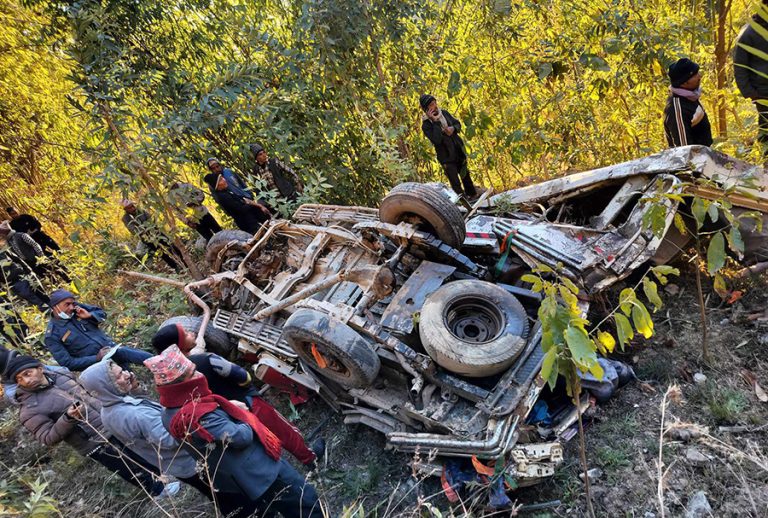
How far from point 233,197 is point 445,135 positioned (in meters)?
2.79

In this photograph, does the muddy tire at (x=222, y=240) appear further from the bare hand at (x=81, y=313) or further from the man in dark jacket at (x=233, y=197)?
the bare hand at (x=81, y=313)

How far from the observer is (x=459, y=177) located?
5566mm

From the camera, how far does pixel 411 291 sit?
350 centimetres

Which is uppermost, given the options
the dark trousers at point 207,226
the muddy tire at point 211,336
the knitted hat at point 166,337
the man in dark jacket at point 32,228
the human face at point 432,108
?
the man in dark jacket at point 32,228

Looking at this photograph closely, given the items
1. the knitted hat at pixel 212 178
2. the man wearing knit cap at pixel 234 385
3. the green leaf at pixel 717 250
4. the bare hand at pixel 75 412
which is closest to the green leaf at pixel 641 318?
the green leaf at pixel 717 250

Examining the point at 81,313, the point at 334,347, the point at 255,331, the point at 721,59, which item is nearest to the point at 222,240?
the point at 255,331

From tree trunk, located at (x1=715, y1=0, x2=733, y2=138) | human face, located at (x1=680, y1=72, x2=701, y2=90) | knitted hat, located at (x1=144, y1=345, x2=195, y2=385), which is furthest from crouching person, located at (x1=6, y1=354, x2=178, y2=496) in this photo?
tree trunk, located at (x1=715, y1=0, x2=733, y2=138)

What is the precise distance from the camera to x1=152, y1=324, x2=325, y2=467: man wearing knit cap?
2.94 metres

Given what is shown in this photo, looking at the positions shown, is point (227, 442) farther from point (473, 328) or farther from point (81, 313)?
point (81, 313)

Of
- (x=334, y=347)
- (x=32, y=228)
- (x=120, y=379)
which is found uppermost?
(x=32, y=228)

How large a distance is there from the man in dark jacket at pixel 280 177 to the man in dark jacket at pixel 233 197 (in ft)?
0.99

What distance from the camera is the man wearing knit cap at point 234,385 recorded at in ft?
9.64

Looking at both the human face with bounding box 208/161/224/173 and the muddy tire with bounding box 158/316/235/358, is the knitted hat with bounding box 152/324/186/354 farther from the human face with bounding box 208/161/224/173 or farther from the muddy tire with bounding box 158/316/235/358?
the human face with bounding box 208/161/224/173

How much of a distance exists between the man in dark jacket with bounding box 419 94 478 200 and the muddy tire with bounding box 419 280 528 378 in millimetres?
2338
